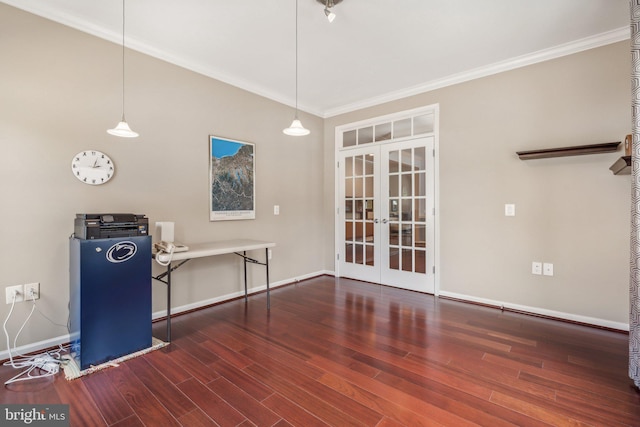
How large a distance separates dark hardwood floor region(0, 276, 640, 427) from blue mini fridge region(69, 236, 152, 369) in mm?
159

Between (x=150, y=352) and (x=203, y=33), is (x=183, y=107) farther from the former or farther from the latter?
(x=150, y=352)

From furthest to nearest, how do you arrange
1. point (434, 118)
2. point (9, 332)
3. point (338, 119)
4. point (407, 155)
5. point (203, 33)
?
1. point (338, 119)
2. point (407, 155)
3. point (434, 118)
4. point (203, 33)
5. point (9, 332)

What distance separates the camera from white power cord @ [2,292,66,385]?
1989 mm

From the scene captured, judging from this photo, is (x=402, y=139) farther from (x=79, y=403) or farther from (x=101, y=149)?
(x=79, y=403)

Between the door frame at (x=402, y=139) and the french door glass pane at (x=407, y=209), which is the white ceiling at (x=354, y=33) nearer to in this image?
the door frame at (x=402, y=139)

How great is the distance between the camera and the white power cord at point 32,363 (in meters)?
1.99

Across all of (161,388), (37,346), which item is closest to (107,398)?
(161,388)

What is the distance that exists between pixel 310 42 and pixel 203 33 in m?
0.96

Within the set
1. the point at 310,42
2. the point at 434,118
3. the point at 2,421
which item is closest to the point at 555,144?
the point at 434,118

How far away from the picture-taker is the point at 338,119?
15.4 feet

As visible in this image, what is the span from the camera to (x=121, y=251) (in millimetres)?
2195

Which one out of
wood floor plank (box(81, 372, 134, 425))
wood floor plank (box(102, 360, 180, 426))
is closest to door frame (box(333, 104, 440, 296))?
wood floor plank (box(102, 360, 180, 426))

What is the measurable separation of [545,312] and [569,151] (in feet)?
5.27

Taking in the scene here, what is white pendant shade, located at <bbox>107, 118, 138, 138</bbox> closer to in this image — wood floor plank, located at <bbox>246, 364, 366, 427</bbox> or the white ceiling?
the white ceiling
